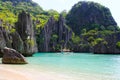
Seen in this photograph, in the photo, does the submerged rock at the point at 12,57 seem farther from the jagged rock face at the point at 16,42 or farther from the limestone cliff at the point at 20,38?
the jagged rock face at the point at 16,42

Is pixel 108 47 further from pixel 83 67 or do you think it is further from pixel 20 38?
pixel 83 67

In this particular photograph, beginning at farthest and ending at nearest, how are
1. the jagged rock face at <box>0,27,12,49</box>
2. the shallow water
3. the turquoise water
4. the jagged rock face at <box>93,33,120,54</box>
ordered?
1. the jagged rock face at <box>93,33,120,54</box>
2. the jagged rock face at <box>0,27,12,49</box>
3. the turquoise water
4. the shallow water

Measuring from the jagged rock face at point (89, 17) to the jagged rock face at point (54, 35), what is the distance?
71.7 feet

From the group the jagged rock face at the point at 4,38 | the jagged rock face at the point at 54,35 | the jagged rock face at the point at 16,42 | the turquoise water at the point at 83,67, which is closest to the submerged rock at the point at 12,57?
the turquoise water at the point at 83,67

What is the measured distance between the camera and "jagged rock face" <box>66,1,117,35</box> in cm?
17975

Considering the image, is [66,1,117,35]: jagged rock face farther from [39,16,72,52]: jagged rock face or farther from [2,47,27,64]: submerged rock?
[2,47,27,64]: submerged rock

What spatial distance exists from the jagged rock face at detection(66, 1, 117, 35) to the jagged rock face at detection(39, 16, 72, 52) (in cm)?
2186

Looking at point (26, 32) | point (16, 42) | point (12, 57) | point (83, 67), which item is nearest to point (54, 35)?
point (26, 32)

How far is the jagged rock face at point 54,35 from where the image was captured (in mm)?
142875

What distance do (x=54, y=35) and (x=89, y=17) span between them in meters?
42.4

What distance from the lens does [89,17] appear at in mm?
186125

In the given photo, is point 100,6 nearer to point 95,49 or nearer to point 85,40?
point 85,40

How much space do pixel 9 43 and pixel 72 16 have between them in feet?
440

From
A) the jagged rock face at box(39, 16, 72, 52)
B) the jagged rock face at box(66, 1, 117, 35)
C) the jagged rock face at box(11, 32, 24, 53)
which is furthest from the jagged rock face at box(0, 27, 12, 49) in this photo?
the jagged rock face at box(66, 1, 117, 35)
